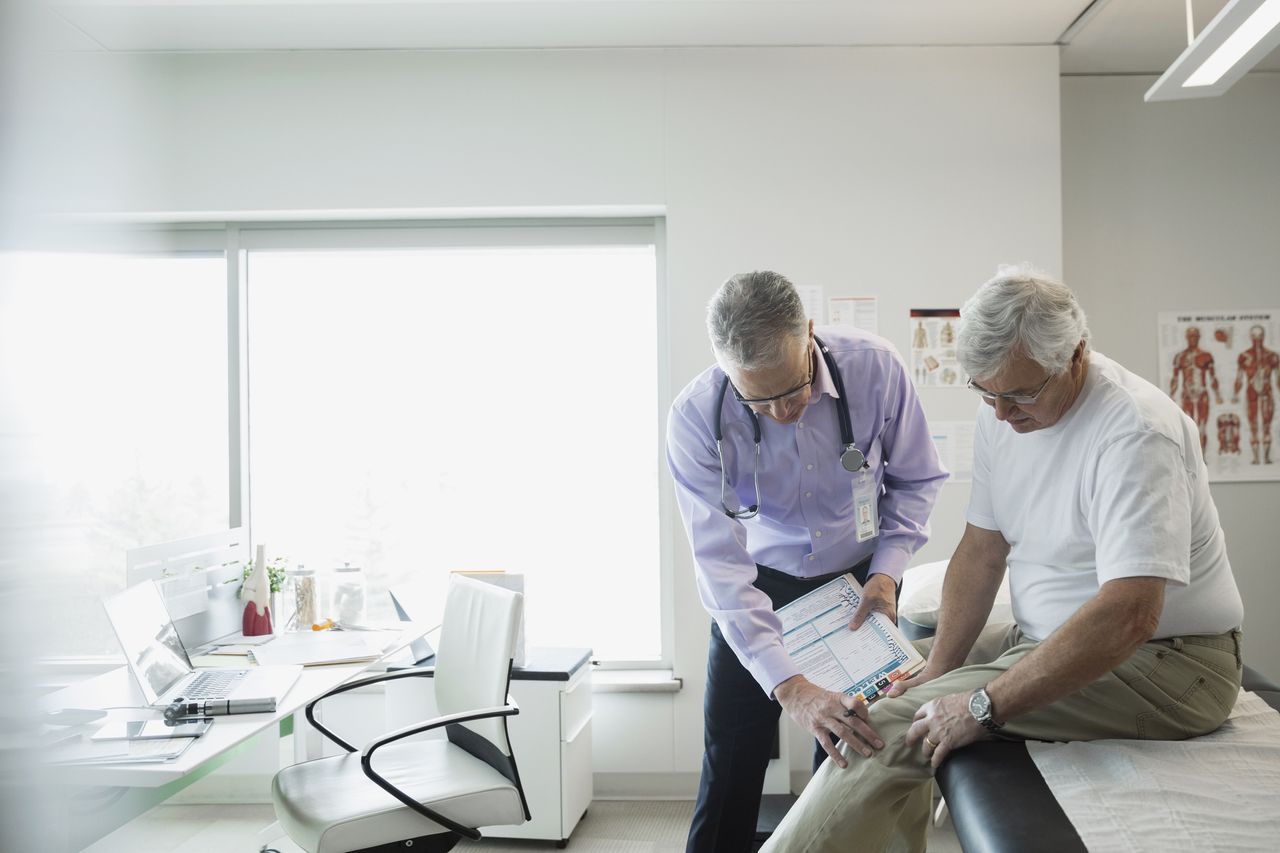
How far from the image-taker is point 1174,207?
3.70m

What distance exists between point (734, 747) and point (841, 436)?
2.49 ft

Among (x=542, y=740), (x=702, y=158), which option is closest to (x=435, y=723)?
(x=542, y=740)

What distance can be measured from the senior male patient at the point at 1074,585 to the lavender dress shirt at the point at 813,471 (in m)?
0.34

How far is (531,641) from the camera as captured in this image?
11.9 feet

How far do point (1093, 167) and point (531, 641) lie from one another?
306 cm

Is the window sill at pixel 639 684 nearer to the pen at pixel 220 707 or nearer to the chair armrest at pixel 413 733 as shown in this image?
the chair armrest at pixel 413 733

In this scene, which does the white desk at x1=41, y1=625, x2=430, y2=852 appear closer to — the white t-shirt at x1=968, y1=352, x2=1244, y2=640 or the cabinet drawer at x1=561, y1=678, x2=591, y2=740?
the cabinet drawer at x1=561, y1=678, x2=591, y2=740

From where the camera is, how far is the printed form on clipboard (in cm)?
180

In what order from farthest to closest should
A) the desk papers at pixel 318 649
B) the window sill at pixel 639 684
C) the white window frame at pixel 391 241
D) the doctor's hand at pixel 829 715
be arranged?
the white window frame at pixel 391 241, the window sill at pixel 639 684, the desk papers at pixel 318 649, the doctor's hand at pixel 829 715

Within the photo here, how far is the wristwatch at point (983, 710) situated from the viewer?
1.50 meters

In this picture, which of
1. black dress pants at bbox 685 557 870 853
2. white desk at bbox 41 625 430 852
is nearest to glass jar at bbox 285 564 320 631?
white desk at bbox 41 625 430 852

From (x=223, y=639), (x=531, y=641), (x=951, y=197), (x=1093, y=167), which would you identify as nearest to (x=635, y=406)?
(x=531, y=641)

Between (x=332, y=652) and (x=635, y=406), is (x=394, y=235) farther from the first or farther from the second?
(x=332, y=652)

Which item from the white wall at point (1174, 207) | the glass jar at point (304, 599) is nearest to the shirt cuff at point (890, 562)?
the glass jar at point (304, 599)
